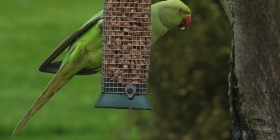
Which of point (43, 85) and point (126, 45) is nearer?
point (126, 45)

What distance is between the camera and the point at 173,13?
5.30m

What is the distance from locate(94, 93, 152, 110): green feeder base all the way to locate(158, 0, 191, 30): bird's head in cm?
88

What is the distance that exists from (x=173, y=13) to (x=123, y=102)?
103cm

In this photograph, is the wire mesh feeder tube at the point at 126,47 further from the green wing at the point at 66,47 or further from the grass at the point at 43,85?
the grass at the point at 43,85

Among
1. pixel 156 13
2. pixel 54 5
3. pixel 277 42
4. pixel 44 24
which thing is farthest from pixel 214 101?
pixel 54 5

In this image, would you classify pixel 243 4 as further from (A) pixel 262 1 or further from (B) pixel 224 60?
(B) pixel 224 60

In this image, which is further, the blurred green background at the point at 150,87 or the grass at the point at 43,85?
the grass at the point at 43,85

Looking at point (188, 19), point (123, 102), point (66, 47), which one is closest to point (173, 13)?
point (188, 19)

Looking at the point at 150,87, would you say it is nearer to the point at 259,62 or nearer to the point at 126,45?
the point at 126,45

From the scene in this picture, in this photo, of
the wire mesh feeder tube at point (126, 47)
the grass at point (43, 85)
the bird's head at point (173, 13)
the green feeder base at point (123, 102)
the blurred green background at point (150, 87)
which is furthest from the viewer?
the grass at point (43, 85)

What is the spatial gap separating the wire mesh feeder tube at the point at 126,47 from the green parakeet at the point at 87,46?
0.99 ft

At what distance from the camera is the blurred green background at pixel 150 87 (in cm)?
785

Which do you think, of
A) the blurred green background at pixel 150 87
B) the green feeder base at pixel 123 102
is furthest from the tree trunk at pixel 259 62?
the blurred green background at pixel 150 87

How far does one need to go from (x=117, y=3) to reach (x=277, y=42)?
4.07ft
